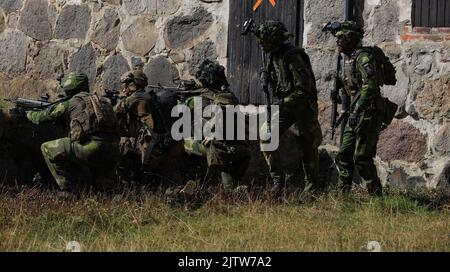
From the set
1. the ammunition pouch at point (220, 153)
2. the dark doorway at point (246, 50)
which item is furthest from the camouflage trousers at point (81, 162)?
the dark doorway at point (246, 50)

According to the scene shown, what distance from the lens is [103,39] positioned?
492 inches

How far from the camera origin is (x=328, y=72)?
1088cm

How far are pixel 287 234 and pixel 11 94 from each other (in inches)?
249

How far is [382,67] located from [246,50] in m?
2.26

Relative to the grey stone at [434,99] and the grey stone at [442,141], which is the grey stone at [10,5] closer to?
the grey stone at [434,99]

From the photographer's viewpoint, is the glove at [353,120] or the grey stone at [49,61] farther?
the grey stone at [49,61]

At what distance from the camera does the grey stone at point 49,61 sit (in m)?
13.0

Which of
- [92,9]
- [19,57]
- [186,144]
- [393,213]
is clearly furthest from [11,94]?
[393,213]

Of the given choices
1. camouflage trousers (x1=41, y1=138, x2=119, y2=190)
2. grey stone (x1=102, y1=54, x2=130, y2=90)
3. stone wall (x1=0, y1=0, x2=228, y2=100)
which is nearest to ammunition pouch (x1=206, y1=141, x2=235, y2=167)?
camouflage trousers (x1=41, y1=138, x2=119, y2=190)

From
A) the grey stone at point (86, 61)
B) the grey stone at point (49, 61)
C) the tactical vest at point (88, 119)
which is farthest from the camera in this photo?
the grey stone at point (49, 61)

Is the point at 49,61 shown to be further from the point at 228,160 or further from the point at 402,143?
the point at 402,143

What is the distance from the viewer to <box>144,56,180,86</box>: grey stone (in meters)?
11.9

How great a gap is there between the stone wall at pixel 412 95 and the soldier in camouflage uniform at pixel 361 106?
3.16 feet

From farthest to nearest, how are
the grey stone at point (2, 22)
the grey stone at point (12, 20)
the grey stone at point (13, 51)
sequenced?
the grey stone at point (2, 22) → the grey stone at point (12, 20) → the grey stone at point (13, 51)
